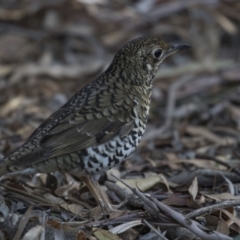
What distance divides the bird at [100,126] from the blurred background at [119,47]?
185 centimetres

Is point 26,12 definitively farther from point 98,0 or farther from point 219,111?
point 219,111

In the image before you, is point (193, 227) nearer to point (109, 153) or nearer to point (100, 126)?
point (109, 153)

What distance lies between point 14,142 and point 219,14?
4692 millimetres

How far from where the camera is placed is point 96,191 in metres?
5.00

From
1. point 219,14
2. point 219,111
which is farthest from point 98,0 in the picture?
point 219,111

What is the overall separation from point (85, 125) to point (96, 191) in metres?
0.47

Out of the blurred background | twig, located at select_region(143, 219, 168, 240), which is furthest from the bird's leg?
the blurred background

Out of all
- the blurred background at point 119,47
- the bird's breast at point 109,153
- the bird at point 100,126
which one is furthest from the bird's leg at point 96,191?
the blurred background at point 119,47

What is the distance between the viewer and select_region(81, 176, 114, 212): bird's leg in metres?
4.84

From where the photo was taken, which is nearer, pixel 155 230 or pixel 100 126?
pixel 155 230

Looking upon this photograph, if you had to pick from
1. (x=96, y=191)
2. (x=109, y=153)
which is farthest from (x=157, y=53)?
(x=96, y=191)

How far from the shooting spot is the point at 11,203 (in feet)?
15.5

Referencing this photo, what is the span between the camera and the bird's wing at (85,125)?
486 centimetres

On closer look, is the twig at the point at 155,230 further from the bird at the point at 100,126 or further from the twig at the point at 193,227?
the bird at the point at 100,126
